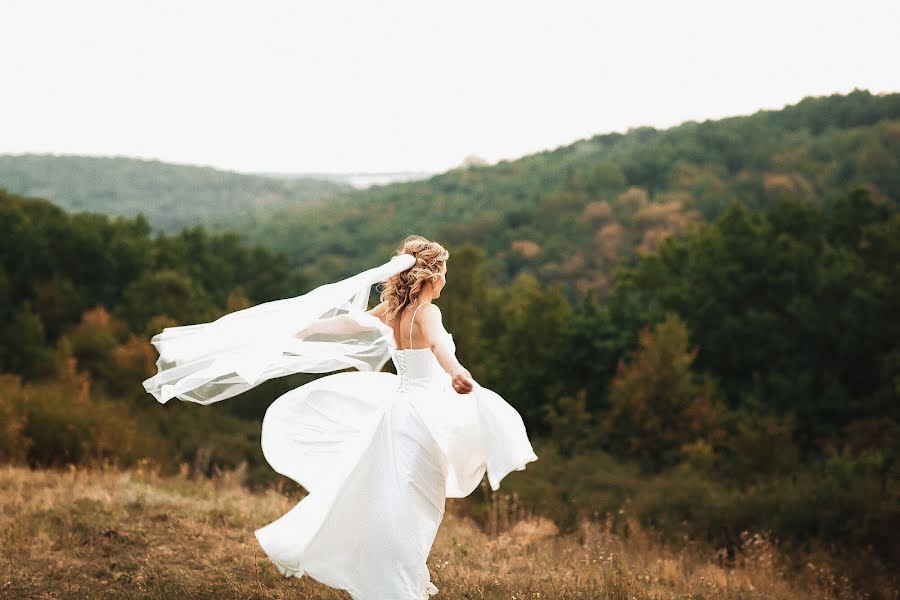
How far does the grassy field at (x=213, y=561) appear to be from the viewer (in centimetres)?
670

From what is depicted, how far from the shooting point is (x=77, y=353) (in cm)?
4147

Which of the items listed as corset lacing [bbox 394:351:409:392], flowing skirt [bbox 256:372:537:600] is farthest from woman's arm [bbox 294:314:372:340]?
flowing skirt [bbox 256:372:537:600]

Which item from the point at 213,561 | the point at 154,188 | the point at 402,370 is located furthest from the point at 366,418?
the point at 154,188

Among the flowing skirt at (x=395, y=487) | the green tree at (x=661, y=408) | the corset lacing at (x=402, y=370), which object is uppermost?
the corset lacing at (x=402, y=370)

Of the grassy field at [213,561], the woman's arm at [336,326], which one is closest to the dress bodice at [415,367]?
the woman's arm at [336,326]

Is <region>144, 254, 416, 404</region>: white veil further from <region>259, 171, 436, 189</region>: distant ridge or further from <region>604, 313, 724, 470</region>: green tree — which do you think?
<region>259, 171, 436, 189</region>: distant ridge

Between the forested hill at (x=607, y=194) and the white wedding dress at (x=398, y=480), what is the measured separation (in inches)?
2548

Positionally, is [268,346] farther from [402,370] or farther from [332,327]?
[402,370]

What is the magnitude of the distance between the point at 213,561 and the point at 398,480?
2348 millimetres

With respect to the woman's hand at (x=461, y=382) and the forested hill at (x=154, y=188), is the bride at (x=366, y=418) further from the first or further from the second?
the forested hill at (x=154, y=188)

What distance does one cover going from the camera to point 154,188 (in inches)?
5162

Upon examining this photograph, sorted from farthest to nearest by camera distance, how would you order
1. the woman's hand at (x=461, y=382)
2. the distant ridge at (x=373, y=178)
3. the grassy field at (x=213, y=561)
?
the distant ridge at (x=373, y=178) < the grassy field at (x=213, y=561) < the woman's hand at (x=461, y=382)

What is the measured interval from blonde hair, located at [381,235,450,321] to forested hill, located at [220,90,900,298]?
6455 centimetres

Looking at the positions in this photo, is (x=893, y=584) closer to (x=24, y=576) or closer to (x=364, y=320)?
(x=364, y=320)
